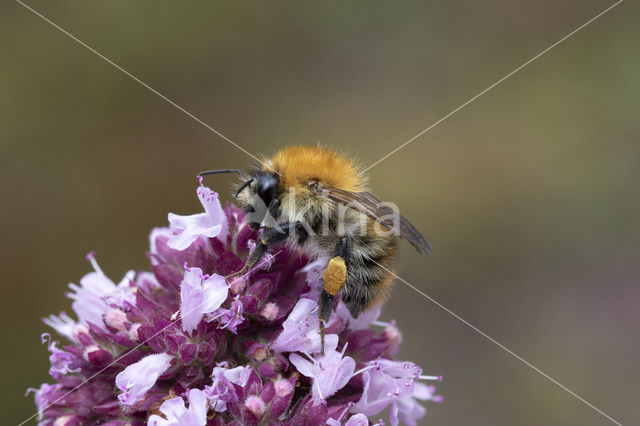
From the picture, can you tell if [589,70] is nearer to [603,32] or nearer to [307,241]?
[603,32]

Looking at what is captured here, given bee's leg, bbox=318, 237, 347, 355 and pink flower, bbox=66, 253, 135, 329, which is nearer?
bee's leg, bbox=318, 237, 347, 355

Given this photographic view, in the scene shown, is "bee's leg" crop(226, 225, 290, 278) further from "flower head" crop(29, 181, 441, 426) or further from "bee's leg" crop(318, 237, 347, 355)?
"bee's leg" crop(318, 237, 347, 355)

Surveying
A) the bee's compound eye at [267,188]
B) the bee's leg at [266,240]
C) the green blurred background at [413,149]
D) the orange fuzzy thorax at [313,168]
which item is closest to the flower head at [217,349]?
the bee's leg at [266,240]

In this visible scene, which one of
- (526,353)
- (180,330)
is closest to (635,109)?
(526,353)

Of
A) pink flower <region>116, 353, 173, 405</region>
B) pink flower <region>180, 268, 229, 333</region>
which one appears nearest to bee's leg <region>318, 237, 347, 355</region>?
pink flower <region>180, 268, 229, 333</region>

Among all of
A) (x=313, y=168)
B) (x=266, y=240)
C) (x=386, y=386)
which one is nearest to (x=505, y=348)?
(x=386, y=386)

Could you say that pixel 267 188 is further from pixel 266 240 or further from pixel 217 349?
pixel 217 349

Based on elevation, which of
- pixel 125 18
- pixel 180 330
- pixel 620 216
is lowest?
pixel 180 330
